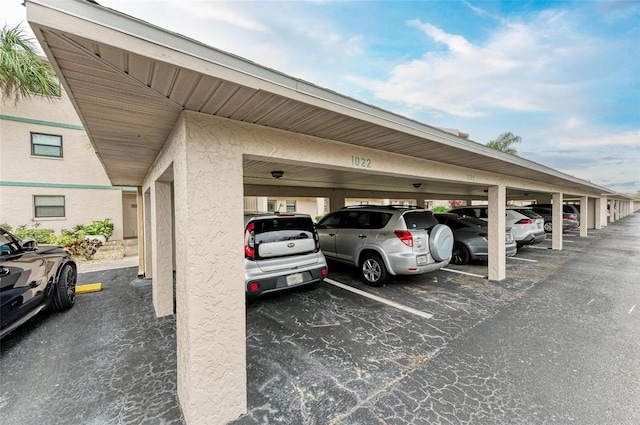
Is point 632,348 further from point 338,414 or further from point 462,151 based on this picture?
point 338,414

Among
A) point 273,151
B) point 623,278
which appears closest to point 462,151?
point 273,151

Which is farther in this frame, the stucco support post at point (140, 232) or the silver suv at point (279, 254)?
the stucco support post at point (140, 232)

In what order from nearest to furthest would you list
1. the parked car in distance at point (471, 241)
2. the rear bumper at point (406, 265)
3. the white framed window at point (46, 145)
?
the rear bumper at point (406, 265), the parked car in distance at point (471, 241), the white framed window at point (46, 145)

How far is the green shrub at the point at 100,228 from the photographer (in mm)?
11234

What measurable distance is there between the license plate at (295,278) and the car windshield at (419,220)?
2.47 meters

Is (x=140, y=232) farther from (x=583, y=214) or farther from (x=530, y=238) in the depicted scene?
(x=583, y=214)

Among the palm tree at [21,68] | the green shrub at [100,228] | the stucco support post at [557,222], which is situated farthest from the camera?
the green shrub at [100,228]

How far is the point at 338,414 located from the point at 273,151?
7.92ft

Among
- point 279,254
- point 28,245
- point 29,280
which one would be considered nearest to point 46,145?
point 28,245

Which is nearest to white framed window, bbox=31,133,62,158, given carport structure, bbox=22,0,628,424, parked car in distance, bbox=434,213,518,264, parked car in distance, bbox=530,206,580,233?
carport structure, bbox=22,0,628,424

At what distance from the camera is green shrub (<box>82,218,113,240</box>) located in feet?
36.9

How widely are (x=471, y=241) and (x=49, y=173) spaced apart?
16.5 metres

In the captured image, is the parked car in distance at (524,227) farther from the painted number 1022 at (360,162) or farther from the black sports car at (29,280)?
the black sports car at (29,280)

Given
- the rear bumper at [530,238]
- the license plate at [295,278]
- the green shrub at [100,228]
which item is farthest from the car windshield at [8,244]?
the rear bumper at [530,238]
